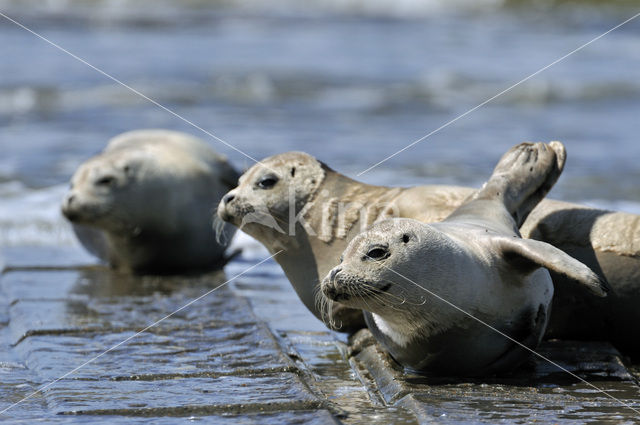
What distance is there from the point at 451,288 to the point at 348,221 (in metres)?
1.05

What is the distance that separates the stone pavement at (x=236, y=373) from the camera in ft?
11.9

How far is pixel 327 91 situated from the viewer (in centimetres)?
1563

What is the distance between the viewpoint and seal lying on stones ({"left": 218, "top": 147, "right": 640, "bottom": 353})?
4.61 metres

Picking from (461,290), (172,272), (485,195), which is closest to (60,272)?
(172,272)

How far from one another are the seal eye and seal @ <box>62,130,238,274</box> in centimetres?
312

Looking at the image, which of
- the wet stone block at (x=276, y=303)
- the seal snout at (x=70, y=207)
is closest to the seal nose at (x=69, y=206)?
the seal snout at (x=70, y=207)

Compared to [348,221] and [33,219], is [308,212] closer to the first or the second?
[348,221]

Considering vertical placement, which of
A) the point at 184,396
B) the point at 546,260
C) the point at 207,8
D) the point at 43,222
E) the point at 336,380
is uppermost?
the point at 546,260

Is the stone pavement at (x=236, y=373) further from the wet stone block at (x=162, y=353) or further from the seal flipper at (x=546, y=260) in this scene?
the seal flipper at (x=546, y=260)

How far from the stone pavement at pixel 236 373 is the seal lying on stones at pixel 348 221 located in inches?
6.6

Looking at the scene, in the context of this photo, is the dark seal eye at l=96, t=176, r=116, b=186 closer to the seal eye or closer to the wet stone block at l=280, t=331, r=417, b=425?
the wet stone block at l=280, t=331, r=417, b=425

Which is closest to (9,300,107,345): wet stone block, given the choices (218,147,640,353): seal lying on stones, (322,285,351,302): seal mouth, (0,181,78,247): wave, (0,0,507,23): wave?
(218,147,640,353): seal lying on stones

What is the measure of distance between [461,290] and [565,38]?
1945 centimetres

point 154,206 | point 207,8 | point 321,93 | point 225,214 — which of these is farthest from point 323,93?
point 207,8
